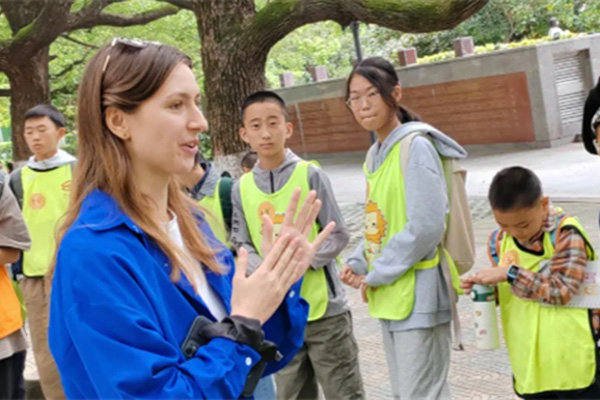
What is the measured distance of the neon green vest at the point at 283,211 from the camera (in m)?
4.34

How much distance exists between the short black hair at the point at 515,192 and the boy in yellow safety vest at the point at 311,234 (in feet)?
3.44

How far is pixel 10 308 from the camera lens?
14.9 ft

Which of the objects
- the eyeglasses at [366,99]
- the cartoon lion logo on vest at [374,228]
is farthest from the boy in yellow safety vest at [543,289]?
the eyeglasses at [366,99]

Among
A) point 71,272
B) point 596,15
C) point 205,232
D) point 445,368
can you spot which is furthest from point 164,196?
point 596,15

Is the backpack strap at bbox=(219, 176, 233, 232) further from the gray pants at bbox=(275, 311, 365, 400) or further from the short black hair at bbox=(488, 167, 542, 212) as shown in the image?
the short black hair at bbox=(488, 167, 542, 212)

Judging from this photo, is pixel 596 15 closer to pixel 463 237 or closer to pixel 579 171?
pixel 579 171

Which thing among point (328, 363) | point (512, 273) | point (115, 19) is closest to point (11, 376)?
point (328, 363)

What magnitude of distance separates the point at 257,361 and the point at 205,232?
504 mm

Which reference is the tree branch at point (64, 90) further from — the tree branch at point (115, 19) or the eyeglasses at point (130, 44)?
the eyeglasses at point (130, 44)

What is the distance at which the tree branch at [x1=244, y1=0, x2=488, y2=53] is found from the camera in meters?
8.13

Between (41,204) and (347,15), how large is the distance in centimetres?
430

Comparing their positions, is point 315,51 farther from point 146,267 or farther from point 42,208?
point 146,267

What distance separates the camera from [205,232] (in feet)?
7.70

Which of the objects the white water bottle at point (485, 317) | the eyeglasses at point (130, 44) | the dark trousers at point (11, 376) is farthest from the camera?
the dark trousers at point (11, 376)
